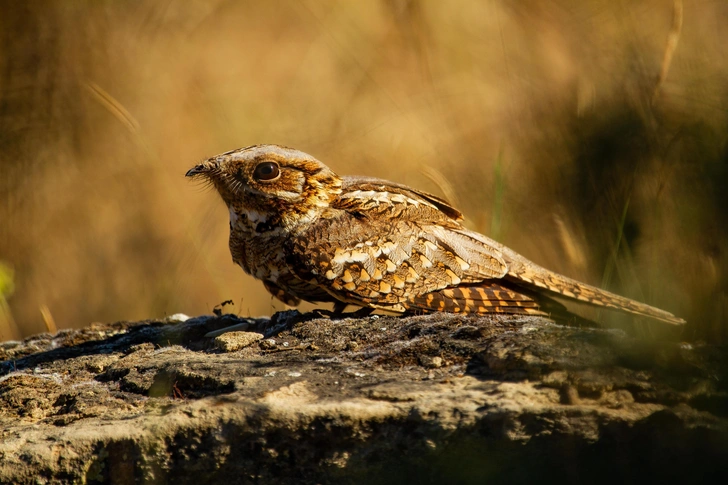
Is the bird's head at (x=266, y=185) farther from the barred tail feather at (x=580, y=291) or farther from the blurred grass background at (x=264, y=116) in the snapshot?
the barred tail feather at (x=580, y=291)

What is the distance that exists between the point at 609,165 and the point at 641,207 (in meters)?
0.23

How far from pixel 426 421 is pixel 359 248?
5.25ft

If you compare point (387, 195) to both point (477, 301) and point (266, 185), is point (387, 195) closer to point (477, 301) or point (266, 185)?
point (266, 185)

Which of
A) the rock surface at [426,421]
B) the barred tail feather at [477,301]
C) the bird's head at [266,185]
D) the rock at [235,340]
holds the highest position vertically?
the bird's head at [266,185]

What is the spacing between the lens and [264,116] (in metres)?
7.32

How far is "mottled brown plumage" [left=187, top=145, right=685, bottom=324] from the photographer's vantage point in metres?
3.60

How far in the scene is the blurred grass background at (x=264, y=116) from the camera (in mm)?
3611

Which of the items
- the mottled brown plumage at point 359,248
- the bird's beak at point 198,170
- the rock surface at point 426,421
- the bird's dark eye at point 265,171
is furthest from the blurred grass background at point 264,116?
the rock surface at point 426,421

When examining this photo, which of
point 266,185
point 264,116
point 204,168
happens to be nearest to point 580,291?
point 266,185

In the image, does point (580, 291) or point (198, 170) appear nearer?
point (580, 291)

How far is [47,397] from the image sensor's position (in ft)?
9.50

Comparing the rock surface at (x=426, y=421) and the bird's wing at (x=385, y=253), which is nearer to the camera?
the rock surface at (x=426, y=421)

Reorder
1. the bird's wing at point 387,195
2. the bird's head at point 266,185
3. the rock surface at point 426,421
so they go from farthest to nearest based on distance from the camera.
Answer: the bird's wing at point 387,195
the bird's head at point 266,185
the rock surface at point 426,421

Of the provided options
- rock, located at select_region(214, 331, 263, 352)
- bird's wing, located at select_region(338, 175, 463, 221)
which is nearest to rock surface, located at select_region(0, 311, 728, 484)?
rock, located at select_region(214, 331, 263, 352)
